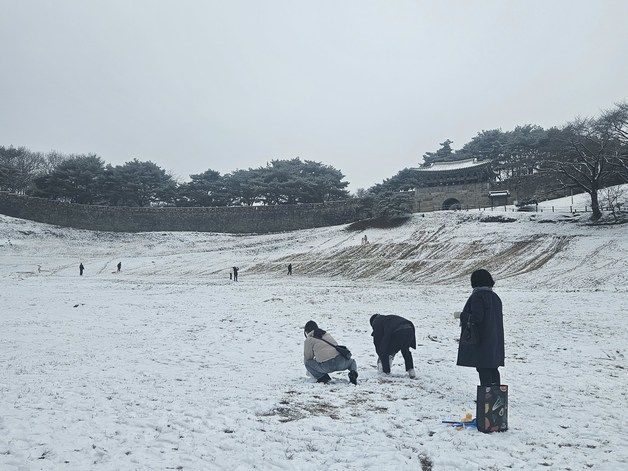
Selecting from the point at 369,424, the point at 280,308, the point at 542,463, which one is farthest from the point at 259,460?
the point at 280,308

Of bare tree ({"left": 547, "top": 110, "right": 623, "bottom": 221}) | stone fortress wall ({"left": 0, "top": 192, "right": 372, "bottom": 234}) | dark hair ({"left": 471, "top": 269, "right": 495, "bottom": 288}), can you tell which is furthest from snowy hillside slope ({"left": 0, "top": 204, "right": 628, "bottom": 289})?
dark hair ({"left": 471, "top": 269, "right": 495, "bottom": 288})

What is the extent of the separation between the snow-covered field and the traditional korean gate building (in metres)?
38.7

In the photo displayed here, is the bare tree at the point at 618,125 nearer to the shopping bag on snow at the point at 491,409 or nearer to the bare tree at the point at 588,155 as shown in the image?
the bare tree at the point at 588,155

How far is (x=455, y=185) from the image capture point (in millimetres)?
67312

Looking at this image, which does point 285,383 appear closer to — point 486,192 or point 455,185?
point 486,192

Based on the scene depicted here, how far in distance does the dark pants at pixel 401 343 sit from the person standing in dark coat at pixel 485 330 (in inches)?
81.9

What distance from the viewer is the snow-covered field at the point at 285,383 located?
5.27m

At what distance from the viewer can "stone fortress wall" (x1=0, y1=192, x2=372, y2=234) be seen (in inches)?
2532

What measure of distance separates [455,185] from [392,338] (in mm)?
62782

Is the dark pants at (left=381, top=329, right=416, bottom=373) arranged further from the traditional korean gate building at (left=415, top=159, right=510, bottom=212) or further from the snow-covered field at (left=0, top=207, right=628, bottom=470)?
the traditional korean gate building at (left=415, top=159, right=510, bottom=212)

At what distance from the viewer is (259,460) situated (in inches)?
201

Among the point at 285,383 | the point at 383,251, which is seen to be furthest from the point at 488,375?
the point at 383,251

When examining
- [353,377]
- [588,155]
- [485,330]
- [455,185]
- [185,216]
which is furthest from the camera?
[185,216]

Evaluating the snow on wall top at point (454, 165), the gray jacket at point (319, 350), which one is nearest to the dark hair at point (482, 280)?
the gray jacket at point (319, 350)
